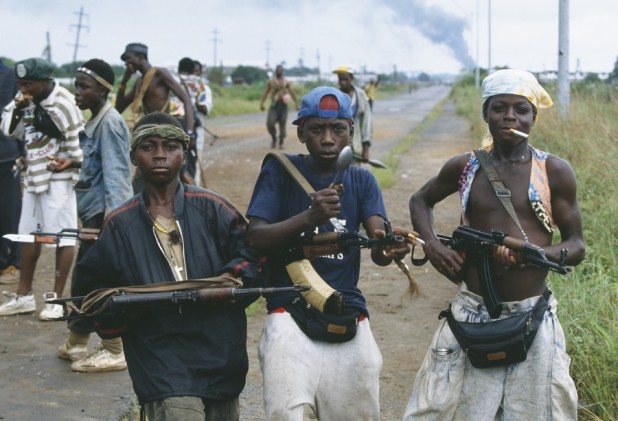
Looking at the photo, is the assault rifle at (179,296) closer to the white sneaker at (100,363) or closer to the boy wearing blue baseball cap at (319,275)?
the boy wearing blue baseball cap at (319,275)

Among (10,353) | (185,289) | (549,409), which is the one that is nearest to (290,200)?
(185,289)

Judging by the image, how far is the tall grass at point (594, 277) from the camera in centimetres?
488

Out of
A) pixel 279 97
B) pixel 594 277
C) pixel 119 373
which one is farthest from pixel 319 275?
pixel 279 97

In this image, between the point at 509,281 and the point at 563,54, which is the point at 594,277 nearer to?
the point at 509,281

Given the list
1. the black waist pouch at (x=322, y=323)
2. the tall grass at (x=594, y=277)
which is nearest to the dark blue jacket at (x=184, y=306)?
the black waist pouch at (x=322, y=323)

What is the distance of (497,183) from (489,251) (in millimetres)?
308

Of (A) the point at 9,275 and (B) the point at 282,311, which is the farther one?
(A) the point at 9,275

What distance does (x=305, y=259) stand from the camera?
12.6 ft

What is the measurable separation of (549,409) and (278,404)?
1033 mm

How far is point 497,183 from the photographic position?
12.4 ft

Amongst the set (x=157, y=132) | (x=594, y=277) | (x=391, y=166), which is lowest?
(x=391, y=166)

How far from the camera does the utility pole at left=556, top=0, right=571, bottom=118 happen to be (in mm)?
15734

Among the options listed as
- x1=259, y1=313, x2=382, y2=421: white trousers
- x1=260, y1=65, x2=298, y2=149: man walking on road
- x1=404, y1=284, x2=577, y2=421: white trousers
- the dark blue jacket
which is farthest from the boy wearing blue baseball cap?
x1=260, y1=65, x2=298, y2=149: man walking on road

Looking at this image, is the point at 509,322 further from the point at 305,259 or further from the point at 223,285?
the point at 223,285
